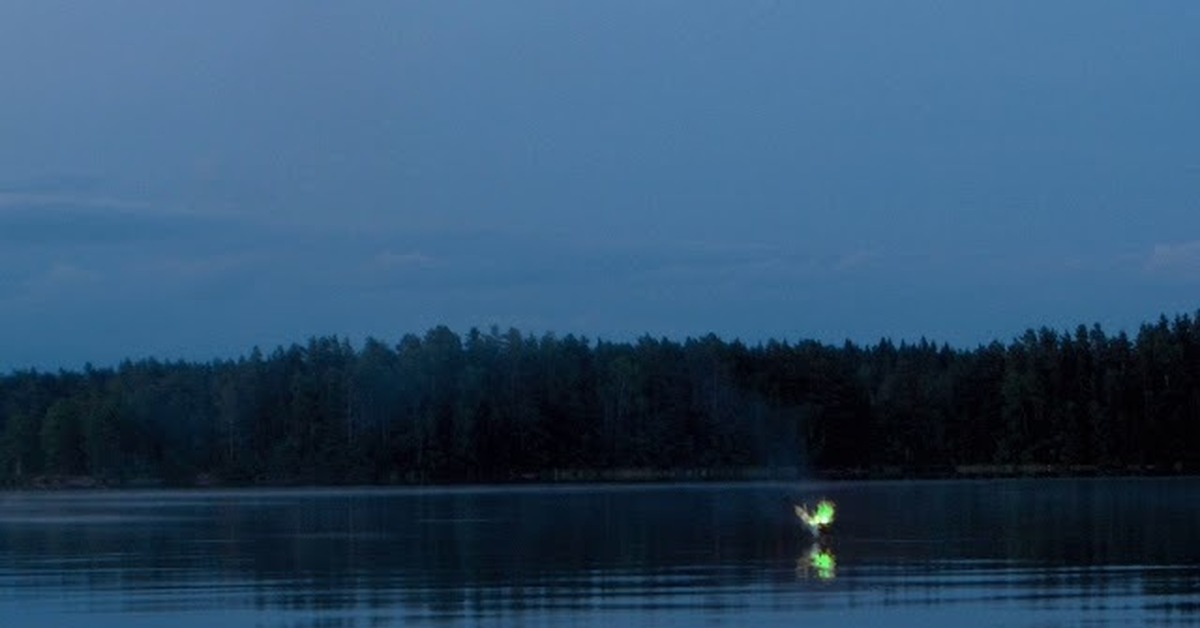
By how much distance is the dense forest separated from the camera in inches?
5906

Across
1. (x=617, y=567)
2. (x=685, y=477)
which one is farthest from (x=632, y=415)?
(x=617, y=567)

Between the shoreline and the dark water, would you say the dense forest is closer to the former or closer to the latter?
the shoreline

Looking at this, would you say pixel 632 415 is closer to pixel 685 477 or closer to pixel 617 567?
pixel 685 477

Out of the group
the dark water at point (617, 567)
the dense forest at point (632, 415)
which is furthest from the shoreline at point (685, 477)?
the dark water at point (617, 567)

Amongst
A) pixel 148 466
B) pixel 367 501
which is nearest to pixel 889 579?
pixel 367 501

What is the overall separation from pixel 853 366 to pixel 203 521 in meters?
92.5

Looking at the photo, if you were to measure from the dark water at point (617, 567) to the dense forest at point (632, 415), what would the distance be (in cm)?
6260

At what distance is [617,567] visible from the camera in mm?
48844

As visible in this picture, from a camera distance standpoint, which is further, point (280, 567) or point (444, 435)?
point (444, 435)

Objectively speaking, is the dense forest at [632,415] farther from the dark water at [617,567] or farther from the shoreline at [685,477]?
the dark water at [617,567]

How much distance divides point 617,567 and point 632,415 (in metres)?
110

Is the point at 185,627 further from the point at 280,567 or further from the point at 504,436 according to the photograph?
the point at 504,436

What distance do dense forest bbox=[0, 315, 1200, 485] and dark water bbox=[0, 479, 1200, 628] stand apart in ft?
205

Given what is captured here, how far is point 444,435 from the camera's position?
154 metres
